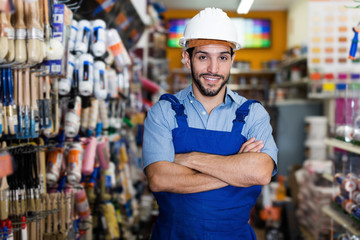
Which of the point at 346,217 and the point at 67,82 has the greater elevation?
the point at 67,82

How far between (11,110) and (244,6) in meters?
1.12

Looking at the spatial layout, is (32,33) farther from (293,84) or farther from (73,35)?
(293,84)

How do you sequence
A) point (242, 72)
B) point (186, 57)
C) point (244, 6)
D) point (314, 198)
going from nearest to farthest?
point (244, 6)
point (186, 57)
point (314, 198)
point (242, 72)

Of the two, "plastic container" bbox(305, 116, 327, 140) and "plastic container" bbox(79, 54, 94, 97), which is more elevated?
"plastic container" bbox(79, 54, 94, 97)

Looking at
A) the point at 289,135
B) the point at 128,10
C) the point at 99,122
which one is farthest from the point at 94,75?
the point at 289,135

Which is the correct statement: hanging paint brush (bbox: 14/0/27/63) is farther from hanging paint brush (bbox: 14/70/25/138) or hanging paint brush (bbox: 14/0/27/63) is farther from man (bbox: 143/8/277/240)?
man (bbox: 143/8/277/240)

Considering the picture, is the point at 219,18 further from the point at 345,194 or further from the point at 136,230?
the point at 136,230

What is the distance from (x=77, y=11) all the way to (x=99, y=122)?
0.80 m

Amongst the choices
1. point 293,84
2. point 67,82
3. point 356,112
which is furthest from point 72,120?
point 293,84

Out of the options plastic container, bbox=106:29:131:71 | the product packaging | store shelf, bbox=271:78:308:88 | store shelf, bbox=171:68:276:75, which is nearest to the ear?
the product packaging

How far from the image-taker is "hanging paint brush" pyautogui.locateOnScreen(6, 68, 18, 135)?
1.67 m

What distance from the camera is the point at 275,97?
331 inches

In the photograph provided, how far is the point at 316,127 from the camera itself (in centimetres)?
653

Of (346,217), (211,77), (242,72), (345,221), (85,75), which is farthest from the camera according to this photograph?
(242,72)
